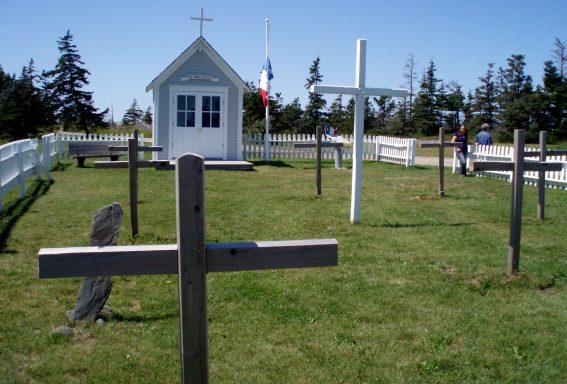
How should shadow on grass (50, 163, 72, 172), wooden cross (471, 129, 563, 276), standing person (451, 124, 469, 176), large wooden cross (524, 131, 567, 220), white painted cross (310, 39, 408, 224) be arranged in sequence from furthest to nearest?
shadow on grass (50, 163, 72, 172), standing person (451, 124, 469, 176), large wooden cross (524, 131, 567, 220), white painted cross (310, 39, 408, 224), wooden cross (471, 129, 563, 276)

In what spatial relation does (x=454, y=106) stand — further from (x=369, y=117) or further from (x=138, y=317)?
(x=138, y=317)

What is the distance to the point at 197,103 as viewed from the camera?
20.2 m

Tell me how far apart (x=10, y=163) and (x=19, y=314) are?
743 centimetres

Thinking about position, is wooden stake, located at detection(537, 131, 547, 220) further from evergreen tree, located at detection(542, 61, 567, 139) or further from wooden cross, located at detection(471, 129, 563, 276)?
evergreen tree, located at detection(542, 61, 567, 139)

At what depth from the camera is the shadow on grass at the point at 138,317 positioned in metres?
5.29

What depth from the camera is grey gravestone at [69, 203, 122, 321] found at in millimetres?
5090

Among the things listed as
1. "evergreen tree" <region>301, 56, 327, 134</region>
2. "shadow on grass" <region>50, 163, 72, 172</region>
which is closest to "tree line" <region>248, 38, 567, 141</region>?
"evergreen tree" <region>301, 56, 327, 134</region>

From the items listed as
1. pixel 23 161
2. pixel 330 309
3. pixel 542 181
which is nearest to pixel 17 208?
pixel 23 161

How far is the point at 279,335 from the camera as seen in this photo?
4.91 m

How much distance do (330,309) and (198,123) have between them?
15441mm

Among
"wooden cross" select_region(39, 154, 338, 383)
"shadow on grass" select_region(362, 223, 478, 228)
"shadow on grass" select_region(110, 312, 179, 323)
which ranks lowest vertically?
"shadow on grass" select_region(110, 312, 179, 323)

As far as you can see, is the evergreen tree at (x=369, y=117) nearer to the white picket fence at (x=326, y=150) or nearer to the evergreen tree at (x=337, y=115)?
the evergreen tree at (x=337, y=115)

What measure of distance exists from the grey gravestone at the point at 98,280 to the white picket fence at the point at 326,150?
1777 cm

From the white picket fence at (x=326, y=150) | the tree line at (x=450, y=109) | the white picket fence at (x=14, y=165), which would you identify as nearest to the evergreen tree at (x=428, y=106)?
the tree line at (x=450, y=109)
